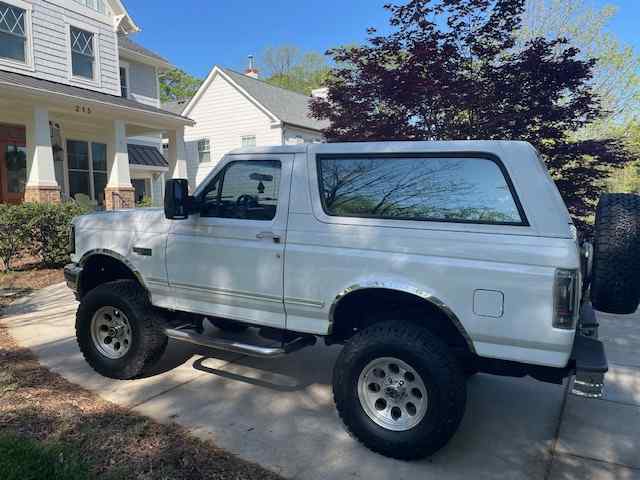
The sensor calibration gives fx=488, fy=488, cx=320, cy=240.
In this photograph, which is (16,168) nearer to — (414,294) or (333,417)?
(333,417)

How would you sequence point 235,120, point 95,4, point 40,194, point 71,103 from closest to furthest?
point 40,194 < point 71,103 < point 95,4 < point 235,120

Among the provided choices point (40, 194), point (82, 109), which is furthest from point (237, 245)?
point (82, 109)

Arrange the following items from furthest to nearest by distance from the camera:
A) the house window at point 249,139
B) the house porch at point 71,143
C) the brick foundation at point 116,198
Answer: the house window at point 249,139
the brick foundation at point 116,198
the house porch at point 71,143

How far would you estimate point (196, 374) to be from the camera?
178 inches

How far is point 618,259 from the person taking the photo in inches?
117

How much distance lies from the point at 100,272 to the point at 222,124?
21.0 metres

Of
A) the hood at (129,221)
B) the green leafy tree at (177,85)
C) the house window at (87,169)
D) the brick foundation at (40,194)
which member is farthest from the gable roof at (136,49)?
the green leafy tree at (177,85)

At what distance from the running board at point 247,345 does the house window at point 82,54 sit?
46.0ft

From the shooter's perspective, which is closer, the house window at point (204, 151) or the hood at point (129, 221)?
the hood at point (129, 221)

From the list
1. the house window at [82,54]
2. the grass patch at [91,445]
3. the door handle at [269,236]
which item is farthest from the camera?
the house window at [82,54]

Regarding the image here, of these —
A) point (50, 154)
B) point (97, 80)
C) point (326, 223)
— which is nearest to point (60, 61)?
point (97, 80)

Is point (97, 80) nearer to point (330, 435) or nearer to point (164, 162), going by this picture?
point (164, 162)

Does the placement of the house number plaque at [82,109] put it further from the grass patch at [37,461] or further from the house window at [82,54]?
the grass patch at [37,461]

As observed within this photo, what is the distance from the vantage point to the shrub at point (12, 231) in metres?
8.51
